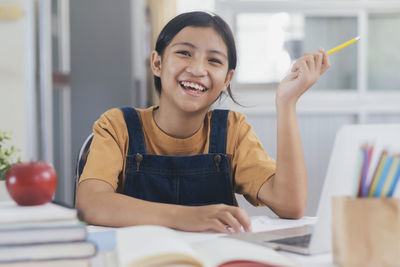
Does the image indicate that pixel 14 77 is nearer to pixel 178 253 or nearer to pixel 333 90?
pixel 333 90

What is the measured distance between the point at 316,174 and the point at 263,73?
2.22 feet

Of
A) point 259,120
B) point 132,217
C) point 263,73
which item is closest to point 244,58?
point 263,73

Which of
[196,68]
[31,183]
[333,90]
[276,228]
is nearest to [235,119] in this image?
[196,68]

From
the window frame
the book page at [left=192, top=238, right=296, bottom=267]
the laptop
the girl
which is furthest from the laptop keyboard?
the window frame

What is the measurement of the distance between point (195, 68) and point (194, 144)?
21 centimetres

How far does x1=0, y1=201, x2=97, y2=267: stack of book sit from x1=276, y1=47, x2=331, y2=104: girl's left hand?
0.74 meters

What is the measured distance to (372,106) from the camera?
3.12 meters

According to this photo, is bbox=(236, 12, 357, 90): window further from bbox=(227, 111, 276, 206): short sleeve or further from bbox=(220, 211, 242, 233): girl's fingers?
bbox=(220, 211, 242, 233): girl's fingers

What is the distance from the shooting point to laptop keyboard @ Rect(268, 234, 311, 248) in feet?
2.65

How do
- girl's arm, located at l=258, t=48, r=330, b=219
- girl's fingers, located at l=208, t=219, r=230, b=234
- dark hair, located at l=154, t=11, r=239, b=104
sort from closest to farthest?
girl's fingers, located at l=208, t=219, r=230, b=234
girl's arm, located at l=258, t=48, r=330, b=219
dark hair, located at l=154, t=11, r=239, b=104

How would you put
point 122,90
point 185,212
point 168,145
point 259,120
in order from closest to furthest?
point 185,212 → point 168,145 → point 259,120 → point 122,90

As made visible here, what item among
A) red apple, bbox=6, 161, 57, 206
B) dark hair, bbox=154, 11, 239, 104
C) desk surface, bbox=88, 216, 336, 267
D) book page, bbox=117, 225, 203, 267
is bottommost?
desk surface, bbox=88, 216, 336, 267

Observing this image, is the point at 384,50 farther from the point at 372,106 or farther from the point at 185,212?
the point at 185,212

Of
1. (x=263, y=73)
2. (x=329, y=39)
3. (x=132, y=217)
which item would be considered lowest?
(x=132, y=217)
